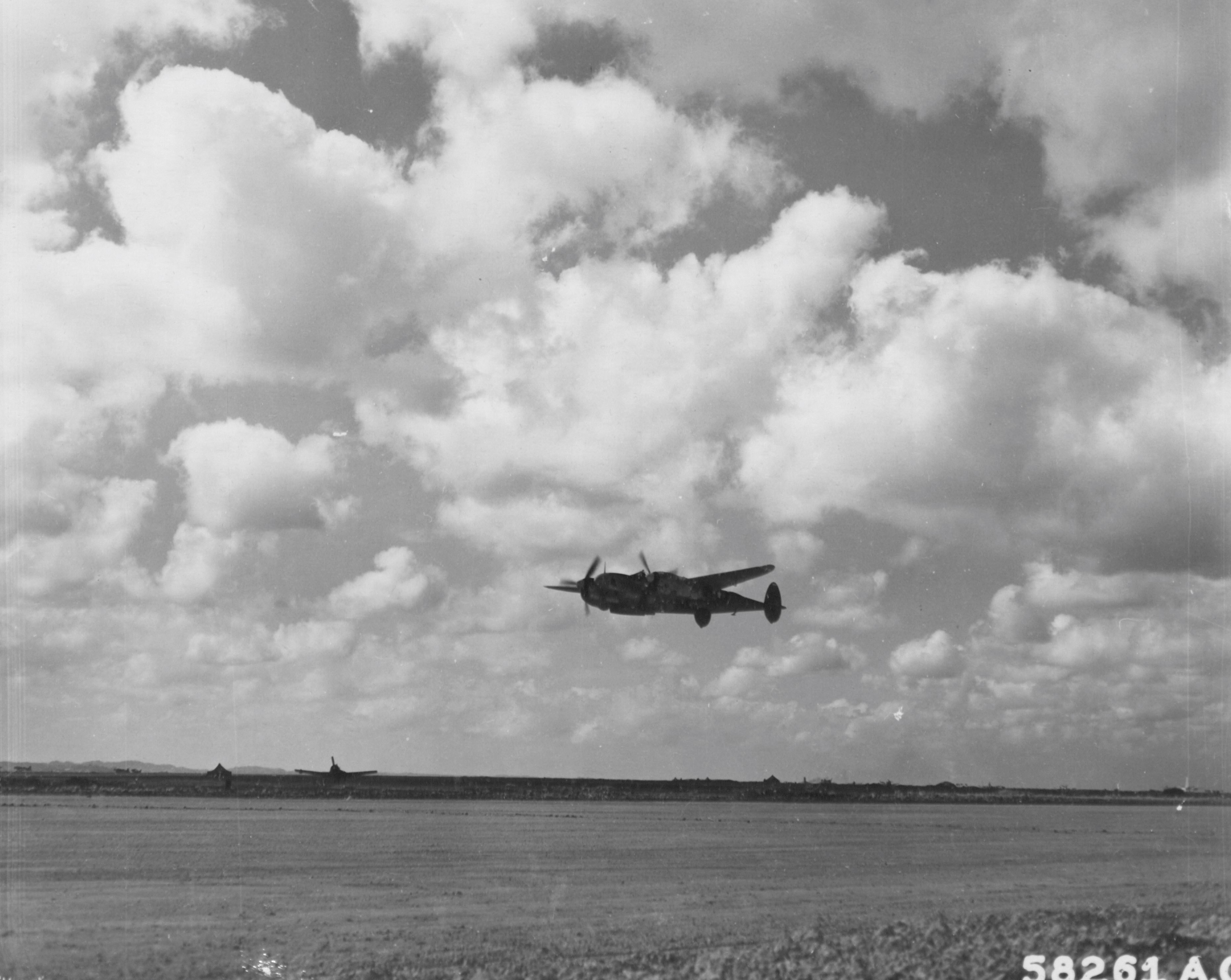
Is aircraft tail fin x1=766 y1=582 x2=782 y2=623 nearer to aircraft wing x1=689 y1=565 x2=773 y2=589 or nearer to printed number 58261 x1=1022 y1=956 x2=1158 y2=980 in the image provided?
aircraft wing x1=689 y1=565 x2=773 y2=589

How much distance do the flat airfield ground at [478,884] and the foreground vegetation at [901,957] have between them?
111 cm

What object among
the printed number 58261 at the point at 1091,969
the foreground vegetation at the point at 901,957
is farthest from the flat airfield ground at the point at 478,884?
the printed number 58261 at the point at 1091,969

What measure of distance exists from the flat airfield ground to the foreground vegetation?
3.65ft

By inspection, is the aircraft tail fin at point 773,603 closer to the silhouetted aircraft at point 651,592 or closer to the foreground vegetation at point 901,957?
the silhouetted aircraft at point 651,592

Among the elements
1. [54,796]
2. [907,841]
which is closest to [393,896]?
[907,841]

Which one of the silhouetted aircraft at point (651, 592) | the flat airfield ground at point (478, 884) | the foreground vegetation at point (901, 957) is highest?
the silhouetted aircraft at point (651, 592)

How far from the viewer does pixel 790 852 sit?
195 ft

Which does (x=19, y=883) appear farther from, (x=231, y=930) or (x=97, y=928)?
(x=231, y=930)

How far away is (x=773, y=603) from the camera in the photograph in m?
60.5

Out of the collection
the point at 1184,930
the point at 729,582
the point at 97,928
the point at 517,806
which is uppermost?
the point at 729,582

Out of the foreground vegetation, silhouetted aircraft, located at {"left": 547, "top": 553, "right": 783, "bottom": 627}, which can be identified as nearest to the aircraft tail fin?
silhouetted aircraft, located at {"left": 547, "top": 553, "right": 783, "bottom": 627}

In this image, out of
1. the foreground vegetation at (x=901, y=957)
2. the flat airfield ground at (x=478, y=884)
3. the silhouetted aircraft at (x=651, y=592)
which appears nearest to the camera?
the foreground vegetation at (x=901, y=957)

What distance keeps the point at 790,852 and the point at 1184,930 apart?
39.8 metres

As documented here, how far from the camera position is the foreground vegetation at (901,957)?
19984mm
